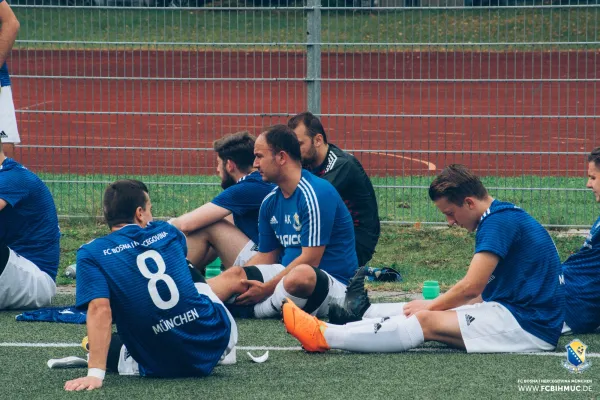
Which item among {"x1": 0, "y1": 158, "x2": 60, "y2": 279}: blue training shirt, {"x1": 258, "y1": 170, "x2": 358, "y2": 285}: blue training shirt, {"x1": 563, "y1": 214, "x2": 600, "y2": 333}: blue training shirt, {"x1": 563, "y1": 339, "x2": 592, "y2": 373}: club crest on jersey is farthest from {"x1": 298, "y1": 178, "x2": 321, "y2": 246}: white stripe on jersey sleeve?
{"x1": 0, "y1": 158, "x2": 60, "y2": 279}: blue training shirt

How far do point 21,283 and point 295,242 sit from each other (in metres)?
1.81

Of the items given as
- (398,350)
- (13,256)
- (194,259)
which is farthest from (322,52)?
(398,350)

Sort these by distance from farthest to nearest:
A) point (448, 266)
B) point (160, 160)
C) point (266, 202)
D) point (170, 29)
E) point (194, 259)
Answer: point (160, 160) → point (170, 29) → point (448, 266) → point (194, 259) → point (266, 202)

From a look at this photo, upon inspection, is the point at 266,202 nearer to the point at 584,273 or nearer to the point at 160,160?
the point at 584,273

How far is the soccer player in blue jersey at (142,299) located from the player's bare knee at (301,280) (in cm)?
107

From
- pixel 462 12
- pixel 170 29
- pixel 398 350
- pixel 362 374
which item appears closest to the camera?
pixel 362 374

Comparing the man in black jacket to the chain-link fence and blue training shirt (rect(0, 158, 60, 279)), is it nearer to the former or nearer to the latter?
blue training shirt (rect(0, 158, 60, 279))

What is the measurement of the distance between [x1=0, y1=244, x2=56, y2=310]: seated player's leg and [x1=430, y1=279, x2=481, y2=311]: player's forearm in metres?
2.77

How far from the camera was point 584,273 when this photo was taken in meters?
6.48

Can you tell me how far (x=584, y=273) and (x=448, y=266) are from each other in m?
2.52

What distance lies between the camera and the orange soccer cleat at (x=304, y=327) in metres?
5.86

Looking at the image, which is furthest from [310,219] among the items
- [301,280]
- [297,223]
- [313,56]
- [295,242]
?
[313,56]

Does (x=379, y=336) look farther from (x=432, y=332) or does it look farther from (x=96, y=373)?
(x=96, y=373)

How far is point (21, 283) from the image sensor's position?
23.6ft
